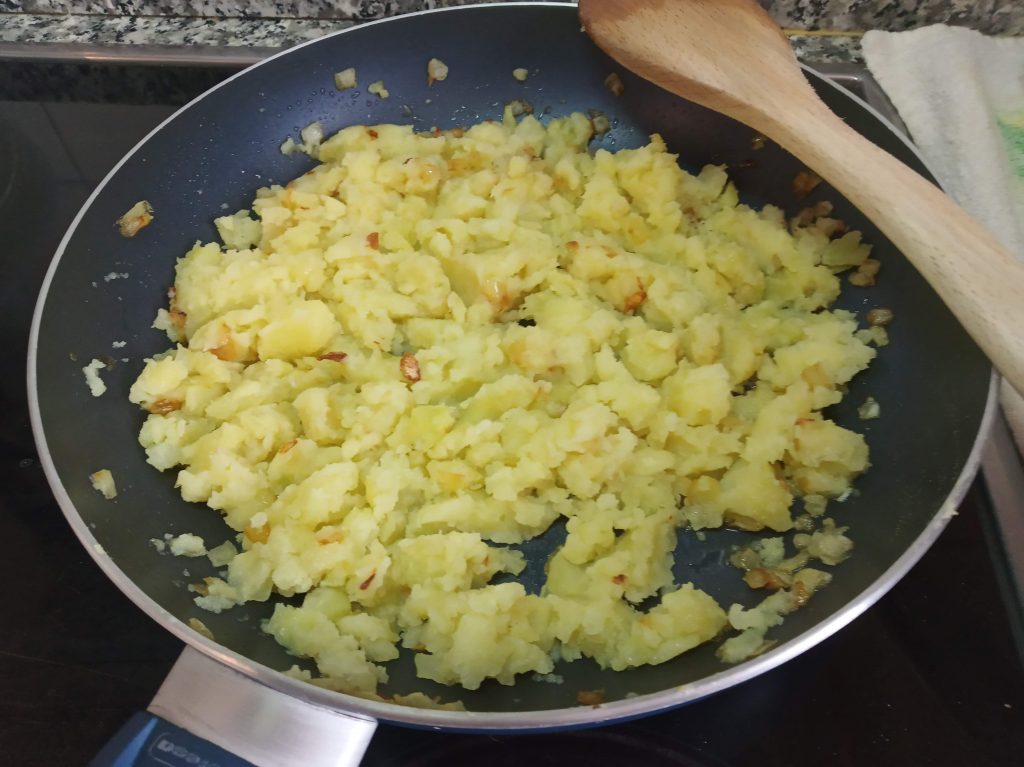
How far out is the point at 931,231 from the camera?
0.90 metres

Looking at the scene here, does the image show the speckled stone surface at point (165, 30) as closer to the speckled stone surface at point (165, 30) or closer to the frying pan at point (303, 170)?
the speckled stone surface at point (165, 30)

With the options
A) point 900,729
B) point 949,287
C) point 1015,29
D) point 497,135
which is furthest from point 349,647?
point 1015,29

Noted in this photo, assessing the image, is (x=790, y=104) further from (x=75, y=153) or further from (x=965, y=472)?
(x=75, y=153)

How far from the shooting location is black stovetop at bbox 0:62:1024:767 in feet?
3.02

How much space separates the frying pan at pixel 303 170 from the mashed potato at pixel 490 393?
0.04 m

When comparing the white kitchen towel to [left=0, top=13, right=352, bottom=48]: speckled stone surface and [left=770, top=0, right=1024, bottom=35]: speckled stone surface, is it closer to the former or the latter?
[left=770, top=0, right=1024, bottom=35]: speckled stone surface

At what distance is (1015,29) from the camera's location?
146 cm

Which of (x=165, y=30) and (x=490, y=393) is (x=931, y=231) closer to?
(x=490, y=393)

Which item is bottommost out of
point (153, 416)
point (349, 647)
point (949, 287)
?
point (349, 647)

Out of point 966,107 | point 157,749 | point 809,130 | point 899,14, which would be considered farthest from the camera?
point 899,14

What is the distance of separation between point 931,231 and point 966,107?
1.96ft

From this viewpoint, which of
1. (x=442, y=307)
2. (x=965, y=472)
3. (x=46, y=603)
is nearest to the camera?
(x=965, y=472)

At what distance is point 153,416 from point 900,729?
3.44 feet

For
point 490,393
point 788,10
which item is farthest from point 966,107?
point 490,393
